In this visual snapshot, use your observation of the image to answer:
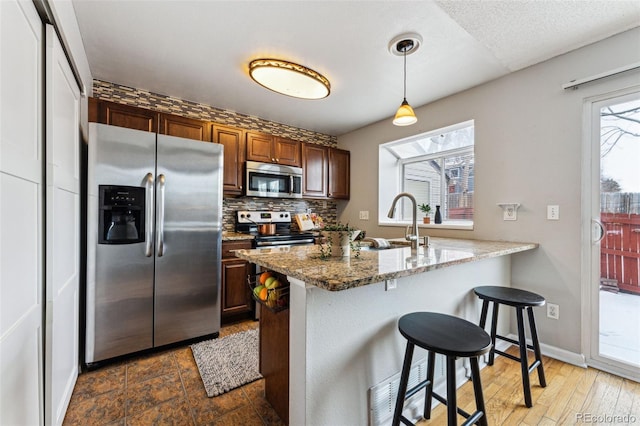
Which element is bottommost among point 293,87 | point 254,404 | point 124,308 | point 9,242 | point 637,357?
point 254,404

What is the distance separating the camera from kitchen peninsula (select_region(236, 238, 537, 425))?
1107 mm

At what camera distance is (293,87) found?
2.41 metres

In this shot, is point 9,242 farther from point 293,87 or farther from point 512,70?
point 512,70

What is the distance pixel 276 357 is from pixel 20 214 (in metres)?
1.27

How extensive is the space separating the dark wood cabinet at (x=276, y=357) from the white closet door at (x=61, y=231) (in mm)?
990

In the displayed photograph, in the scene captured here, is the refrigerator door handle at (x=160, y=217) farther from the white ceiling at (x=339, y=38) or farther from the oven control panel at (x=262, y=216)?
the oven control panel at (x=262, y=216)

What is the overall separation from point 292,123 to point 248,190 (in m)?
1.29

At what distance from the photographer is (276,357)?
1.46m

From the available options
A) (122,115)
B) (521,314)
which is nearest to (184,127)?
(122,115)

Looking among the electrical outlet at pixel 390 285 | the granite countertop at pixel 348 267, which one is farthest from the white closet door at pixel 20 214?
the electrical outlet at pixel 390 285

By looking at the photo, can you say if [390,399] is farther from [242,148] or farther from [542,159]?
[242,148]

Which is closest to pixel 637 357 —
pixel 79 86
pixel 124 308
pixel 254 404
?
pixel 254 404

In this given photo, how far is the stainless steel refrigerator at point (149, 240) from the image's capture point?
198cm

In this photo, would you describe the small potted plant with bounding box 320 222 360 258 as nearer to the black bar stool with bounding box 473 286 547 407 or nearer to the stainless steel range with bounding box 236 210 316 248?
the black bar stool with bounding box 473 286 547 407
